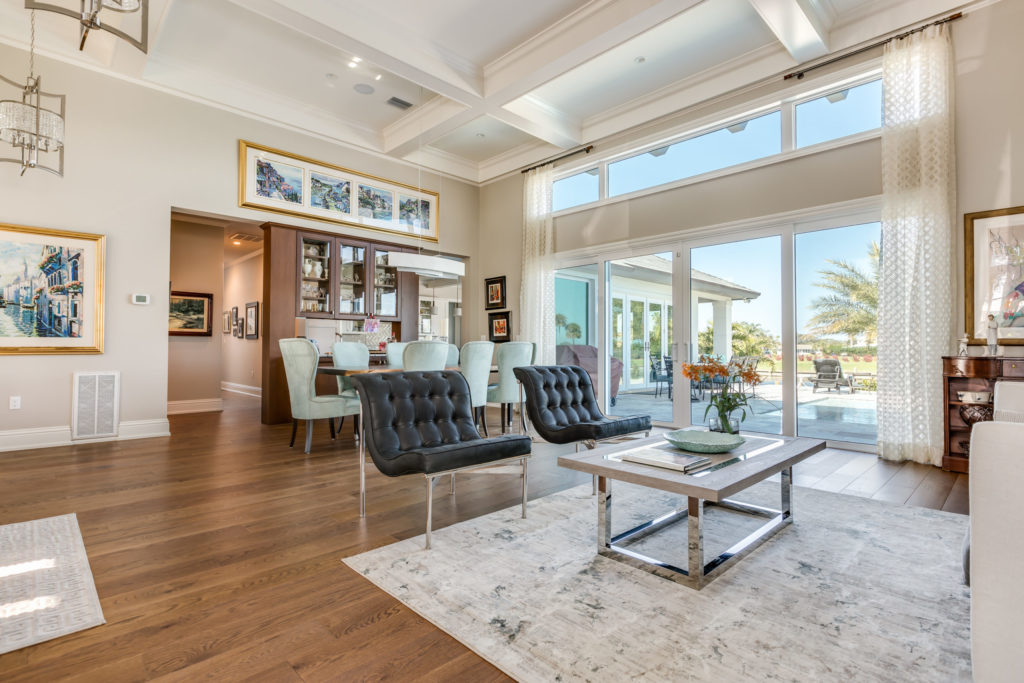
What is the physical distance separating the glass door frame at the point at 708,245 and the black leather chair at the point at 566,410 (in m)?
2.18

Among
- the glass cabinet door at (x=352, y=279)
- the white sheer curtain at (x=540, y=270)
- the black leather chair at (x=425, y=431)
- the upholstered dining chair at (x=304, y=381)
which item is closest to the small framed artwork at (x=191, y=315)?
the glass cabinet door at (x=352, y=279)

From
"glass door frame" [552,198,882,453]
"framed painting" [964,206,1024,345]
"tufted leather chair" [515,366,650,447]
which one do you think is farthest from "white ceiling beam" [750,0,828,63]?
"tufted leather chair" [515,366,650,447]

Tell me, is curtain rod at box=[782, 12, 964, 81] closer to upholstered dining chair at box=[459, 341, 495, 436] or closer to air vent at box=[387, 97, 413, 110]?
upholstered dining chair at box=[459, 341, 495, 436]

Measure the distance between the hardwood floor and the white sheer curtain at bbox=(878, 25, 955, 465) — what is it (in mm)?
424

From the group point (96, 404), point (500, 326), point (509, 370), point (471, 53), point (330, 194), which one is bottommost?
point (96, 404)

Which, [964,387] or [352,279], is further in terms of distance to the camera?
[352,279]

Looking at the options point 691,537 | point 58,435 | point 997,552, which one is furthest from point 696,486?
point 58,435

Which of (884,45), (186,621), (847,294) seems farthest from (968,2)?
(186,621)

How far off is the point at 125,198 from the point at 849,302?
279 inches

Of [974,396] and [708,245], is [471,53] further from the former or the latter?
[974,396]

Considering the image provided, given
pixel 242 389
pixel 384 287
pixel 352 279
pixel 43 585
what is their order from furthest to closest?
pixel 242 389 → pixel 384 287 → pixel 352 279 → pixel 43 585

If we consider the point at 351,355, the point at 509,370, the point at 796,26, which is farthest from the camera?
the point at 351,355

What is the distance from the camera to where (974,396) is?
372 centimetres

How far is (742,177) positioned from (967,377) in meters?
2.70
